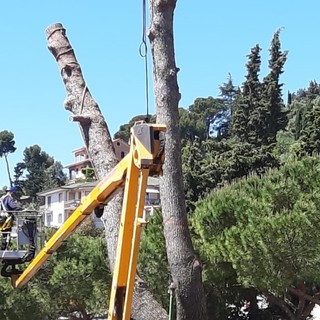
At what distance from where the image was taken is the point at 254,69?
35094mm

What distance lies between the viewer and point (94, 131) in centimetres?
725

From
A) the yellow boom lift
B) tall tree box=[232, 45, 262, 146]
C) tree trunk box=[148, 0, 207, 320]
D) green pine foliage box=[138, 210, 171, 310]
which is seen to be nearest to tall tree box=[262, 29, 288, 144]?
tall tree box=[232, 45, 262, 146]

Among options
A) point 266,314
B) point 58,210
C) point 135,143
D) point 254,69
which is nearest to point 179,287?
point 135,143

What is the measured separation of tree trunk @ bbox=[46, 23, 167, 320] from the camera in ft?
23.2

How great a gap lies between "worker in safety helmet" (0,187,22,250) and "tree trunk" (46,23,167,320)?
4.07ft

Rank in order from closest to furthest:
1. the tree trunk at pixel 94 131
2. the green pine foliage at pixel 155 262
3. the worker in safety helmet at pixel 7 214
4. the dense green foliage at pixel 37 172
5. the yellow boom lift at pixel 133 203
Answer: the yellow boom lift at pixel 133 203
the tree trunk at pixel 94 131
the worker in safety helmet at pixel 7 214
the green pine foliage at pixel 155 262
the dense green foliage at pixel 37 172

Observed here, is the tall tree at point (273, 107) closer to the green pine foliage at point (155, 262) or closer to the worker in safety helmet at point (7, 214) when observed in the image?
the green pine foliage at point (155, 262)

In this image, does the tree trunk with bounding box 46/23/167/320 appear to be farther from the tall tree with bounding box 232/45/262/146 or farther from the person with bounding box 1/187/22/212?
the tall tree with bounding box 232/45/262/146

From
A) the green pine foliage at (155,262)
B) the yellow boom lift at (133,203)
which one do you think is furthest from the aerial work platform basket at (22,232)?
the green pine foliage at (155,262)

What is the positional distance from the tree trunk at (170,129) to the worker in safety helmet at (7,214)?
174 cm

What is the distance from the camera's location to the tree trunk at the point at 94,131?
707 cm

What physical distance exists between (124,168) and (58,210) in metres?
50.8

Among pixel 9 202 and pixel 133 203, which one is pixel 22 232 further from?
pixel 133 203

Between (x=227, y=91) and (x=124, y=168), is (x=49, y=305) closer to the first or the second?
(x=124, y=168)
